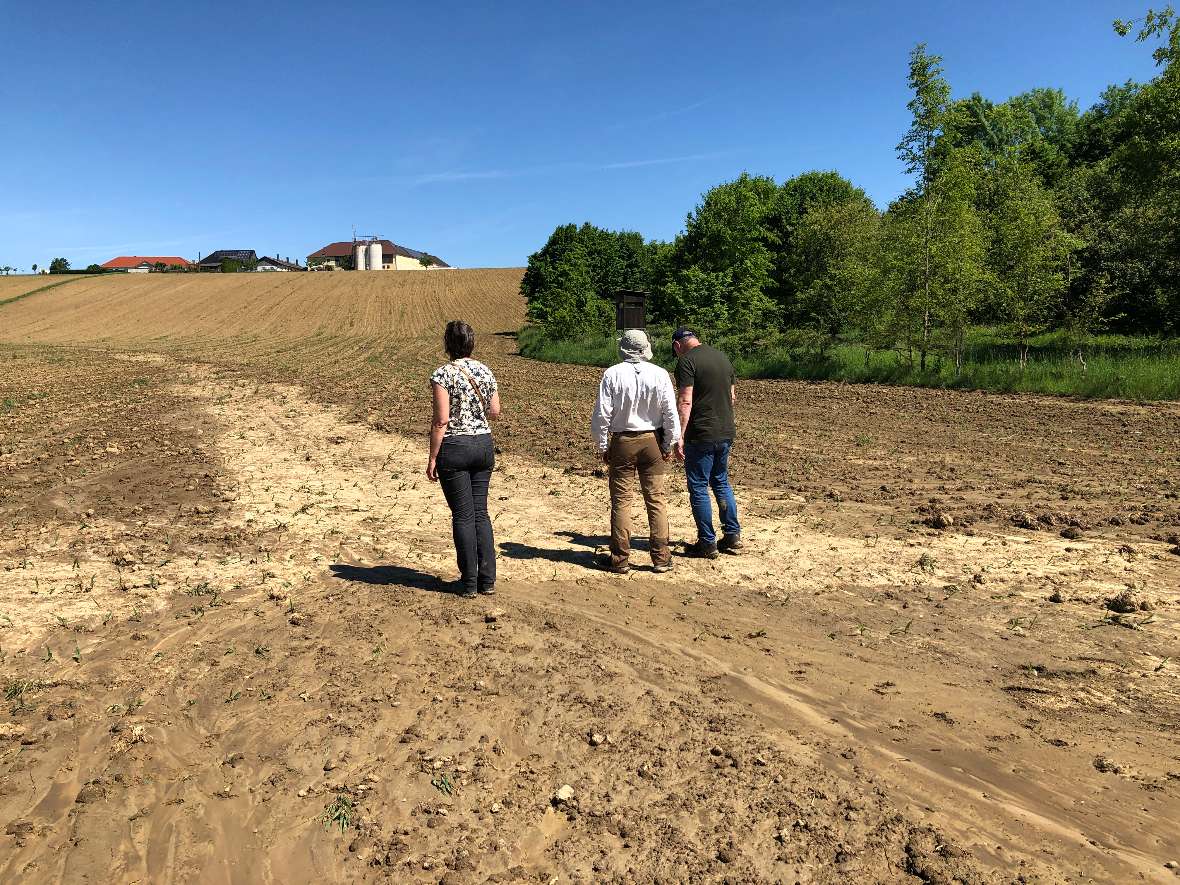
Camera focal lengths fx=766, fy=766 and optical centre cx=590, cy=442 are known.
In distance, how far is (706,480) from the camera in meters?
6.88

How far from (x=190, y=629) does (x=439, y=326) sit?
168ft

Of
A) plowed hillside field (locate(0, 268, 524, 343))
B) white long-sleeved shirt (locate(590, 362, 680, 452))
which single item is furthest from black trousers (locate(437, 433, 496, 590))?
plowed hillside field (locate(0, 268, 524, 343))

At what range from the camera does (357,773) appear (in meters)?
3.60

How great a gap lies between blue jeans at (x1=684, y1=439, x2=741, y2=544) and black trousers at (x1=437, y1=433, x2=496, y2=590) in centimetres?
194

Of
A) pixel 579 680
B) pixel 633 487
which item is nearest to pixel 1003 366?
pixel 633 487

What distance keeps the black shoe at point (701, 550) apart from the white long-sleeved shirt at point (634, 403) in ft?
3.90

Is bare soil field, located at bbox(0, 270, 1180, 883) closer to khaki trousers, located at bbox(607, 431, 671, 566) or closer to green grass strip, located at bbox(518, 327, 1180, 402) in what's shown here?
khaki trousers, located at bbox(607, 431, 671, 566)

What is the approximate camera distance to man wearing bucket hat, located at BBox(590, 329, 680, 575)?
6137 mm

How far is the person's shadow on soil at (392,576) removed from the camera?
240 inches

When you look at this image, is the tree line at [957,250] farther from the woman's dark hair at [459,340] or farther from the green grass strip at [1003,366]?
the woman's dark hair at [459,340]

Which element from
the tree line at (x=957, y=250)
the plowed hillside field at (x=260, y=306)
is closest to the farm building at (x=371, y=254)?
the plowed hillside field at (x=260, y=306)

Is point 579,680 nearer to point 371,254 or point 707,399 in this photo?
point 707,399

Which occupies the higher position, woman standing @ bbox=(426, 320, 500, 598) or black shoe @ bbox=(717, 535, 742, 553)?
woman standing @ bbox=(426, 320, 500, 598)

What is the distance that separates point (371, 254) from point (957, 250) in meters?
121
